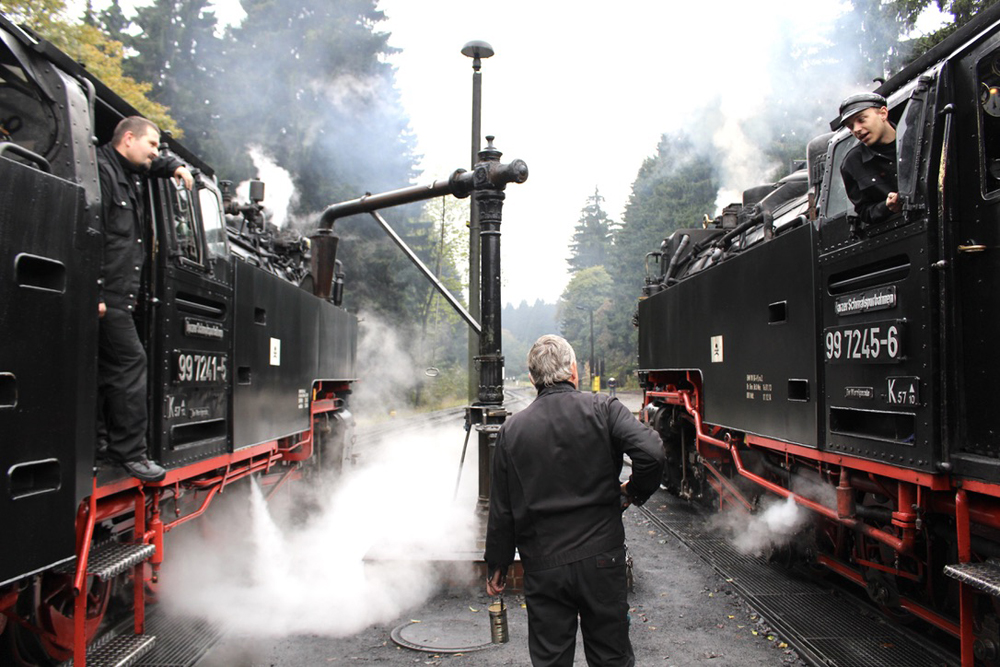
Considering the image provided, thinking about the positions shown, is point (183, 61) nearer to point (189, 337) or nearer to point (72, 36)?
point (72, 36)

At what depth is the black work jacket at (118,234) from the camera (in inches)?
144

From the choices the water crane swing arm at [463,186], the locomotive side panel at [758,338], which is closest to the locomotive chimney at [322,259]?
the water crane swing arm at [463,186]

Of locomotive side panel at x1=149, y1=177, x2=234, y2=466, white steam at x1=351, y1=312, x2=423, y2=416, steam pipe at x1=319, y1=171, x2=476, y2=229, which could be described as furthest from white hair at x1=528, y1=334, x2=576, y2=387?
white steam at x1=351, y1=312, x2=423, y2=416

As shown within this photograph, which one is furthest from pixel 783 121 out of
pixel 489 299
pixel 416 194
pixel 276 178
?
pixel 489 299

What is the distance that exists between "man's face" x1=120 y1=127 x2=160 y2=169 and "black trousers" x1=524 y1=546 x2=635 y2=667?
2.79 metres

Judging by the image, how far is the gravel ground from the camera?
4375 mm

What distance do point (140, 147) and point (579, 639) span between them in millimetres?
3790

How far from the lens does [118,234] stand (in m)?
3.71

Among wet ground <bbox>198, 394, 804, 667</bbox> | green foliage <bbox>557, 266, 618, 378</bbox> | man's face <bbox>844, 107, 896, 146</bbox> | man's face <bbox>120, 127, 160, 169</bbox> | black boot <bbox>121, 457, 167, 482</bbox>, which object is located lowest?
wet ground <bbox>198, 394, 804, 667</bbox>

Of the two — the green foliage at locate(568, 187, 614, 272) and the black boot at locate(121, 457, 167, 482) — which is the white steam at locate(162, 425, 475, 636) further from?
the green foliage at locate(568, 187, 614, 272)

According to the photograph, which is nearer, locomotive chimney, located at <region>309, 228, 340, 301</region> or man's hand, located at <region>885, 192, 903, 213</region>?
man's hand, located at <region>885, 192, 903, 213</region>

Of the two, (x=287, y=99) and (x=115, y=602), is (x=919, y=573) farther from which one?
(x=287, y=99)

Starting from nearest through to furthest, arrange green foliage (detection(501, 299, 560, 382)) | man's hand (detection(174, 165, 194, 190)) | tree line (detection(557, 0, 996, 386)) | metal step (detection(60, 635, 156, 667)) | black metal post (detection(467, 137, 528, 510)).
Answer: metal step (detection(60, 635, 156, 667)) < man's hand (detection(174, 165, 194, 190)) < black metal post (detection(467, 137, 528, 510)) < tree line (detection(557, 0, 996, 386)) < green foliage (detection(501, 299, 560, 382))

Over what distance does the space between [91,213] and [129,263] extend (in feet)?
1.83
